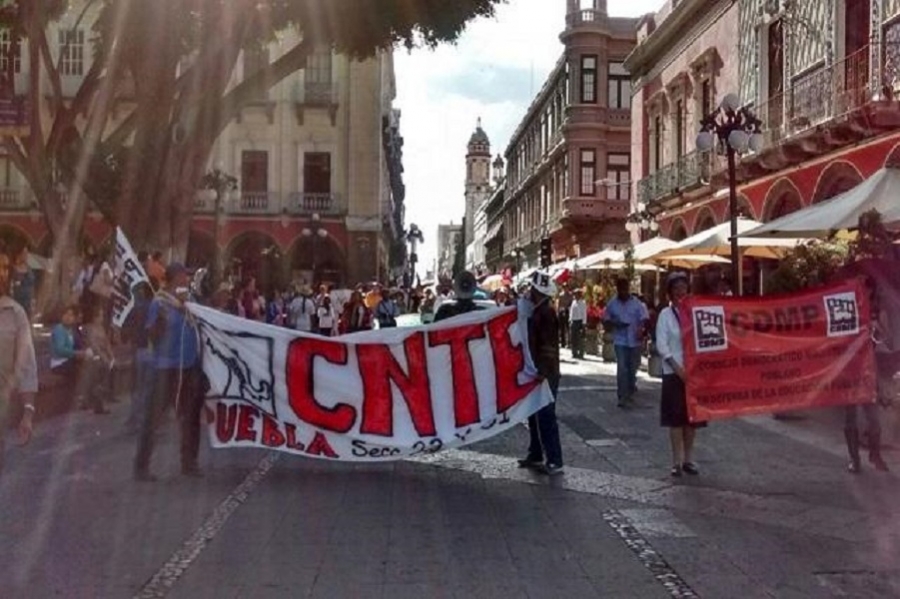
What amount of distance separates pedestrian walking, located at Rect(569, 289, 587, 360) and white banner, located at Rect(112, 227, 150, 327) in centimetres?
1653

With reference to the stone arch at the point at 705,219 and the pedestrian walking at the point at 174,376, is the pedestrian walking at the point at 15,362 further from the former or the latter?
the stone arch at the point at 705,219

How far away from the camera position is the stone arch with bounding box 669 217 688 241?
34.9 meters

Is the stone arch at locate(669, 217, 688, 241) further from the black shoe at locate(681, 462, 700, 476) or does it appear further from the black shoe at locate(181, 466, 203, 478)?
the black shoe at locate(181, 466, 203, 478)

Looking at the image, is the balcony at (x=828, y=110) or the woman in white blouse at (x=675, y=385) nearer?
the woman in white blouse at (x=675, y=385)

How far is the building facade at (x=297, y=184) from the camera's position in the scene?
48281 mm

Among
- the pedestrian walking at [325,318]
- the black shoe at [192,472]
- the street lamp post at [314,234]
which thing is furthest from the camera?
the street lamp post at [314,234]

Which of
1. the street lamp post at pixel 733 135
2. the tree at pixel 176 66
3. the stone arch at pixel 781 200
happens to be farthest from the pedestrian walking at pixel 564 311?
the tree at pixel 176 66

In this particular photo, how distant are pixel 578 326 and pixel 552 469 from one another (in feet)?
53.1

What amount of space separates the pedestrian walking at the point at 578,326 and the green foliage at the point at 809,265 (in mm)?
10809

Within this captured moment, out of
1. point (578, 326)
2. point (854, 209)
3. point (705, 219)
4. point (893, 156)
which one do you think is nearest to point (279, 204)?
point (705, 219)

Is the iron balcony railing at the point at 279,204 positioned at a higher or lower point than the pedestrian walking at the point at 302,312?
higher

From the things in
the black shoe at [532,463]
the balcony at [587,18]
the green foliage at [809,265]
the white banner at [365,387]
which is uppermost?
the balcony at [587,18]

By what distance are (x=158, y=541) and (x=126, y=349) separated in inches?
475

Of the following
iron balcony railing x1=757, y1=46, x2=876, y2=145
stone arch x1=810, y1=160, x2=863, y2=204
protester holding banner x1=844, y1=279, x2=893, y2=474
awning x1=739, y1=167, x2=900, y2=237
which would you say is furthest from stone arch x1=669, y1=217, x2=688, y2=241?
protester holding banner x1=844, y1=279, x2=893, y2=474
